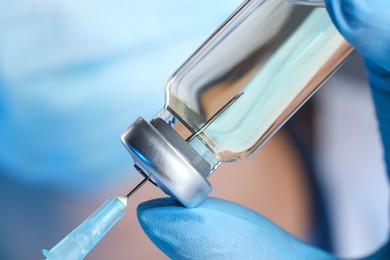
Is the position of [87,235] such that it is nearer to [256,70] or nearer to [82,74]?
[256,70]

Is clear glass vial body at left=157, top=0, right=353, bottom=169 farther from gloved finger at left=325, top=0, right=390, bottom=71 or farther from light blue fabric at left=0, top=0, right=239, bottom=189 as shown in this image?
light blue fabric at left=0, top=0, right=239, bottom=189

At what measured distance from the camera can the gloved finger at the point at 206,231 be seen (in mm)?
630

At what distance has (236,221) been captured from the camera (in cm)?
67

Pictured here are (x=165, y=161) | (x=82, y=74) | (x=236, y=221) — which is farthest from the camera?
(x=82, y=74)

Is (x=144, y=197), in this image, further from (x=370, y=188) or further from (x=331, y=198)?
(x=370, y=188)

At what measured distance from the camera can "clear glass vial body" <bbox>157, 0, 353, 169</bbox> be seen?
2.22ft

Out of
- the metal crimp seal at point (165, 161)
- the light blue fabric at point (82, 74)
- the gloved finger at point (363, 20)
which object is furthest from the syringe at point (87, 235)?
the light blue fabric at point (82, 74)

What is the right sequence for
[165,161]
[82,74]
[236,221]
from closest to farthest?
[165,161]
[236,221]
[82,74]

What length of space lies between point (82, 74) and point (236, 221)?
493 mm

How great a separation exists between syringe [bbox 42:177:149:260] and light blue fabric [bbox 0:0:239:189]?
1.53ft

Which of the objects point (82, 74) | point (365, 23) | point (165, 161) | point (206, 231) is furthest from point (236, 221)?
point (82, 74)

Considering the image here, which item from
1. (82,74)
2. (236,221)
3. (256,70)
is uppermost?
(82,74)

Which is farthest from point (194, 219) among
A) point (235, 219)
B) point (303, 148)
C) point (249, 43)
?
point (303, 148)

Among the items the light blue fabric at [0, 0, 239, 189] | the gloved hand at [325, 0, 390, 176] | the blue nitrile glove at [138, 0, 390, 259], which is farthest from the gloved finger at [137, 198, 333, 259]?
the light blue fabric at [0, 0, 239, 189]
